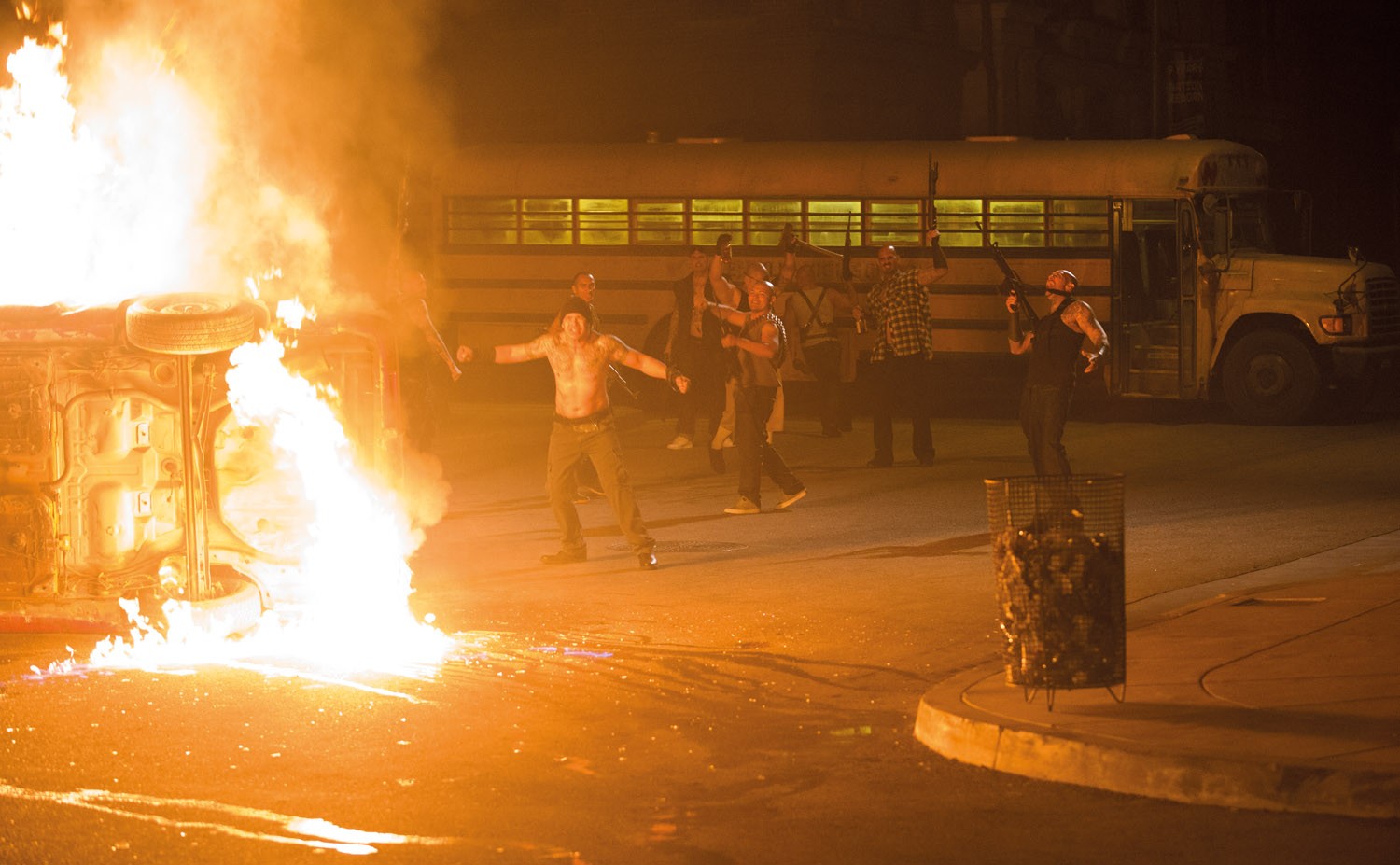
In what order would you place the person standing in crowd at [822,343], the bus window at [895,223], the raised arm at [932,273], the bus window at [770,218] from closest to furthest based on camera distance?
the raised arm at [932,273]
the person standing in crowd at [822,343]
the bus window at [895,223]
the bus window at [770,218]

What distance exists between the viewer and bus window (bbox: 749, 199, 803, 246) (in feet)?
74.2

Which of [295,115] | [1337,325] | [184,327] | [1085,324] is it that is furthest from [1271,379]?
[184,327]

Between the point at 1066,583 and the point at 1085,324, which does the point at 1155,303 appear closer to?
the point at 1085,324

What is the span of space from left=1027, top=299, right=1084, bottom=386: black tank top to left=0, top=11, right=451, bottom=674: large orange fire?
14.2ft

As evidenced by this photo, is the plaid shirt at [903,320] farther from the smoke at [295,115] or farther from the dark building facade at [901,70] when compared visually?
the dark building facade at [901,70]

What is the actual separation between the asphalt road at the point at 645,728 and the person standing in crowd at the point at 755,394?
0.45 meters

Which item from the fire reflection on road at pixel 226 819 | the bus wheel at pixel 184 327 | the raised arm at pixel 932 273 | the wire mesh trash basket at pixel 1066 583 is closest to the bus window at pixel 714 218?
the raised arm at pixel 932 273

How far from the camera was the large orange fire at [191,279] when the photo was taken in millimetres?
9680

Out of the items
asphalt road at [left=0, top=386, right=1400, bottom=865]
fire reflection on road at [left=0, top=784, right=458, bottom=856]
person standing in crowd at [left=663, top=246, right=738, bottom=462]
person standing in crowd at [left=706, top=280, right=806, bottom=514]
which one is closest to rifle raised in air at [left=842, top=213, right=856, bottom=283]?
person standing in crowd at [left=663, top=246, right=738, bottom=462]

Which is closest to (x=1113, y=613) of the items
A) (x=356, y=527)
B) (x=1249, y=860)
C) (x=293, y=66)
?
(x=1249, y=860)

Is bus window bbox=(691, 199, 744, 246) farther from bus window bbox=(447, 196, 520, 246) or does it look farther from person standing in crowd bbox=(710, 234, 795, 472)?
person standing in crowd bbox=(710, 234, 795, 472)

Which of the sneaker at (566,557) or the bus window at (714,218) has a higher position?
the bus window at (714,218)

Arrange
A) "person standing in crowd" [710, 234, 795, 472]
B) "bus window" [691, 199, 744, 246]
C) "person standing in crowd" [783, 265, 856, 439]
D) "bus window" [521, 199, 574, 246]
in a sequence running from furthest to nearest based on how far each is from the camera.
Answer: "bus window" [521, 199, 574, 246]
"bus window" [691, 199, 744, 246]
"person standing in crowd" [783, 265, 856, 439]
"person standing in crowd" [710, 234, 795, 472]

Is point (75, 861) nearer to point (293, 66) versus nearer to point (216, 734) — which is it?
point (216, 734)
